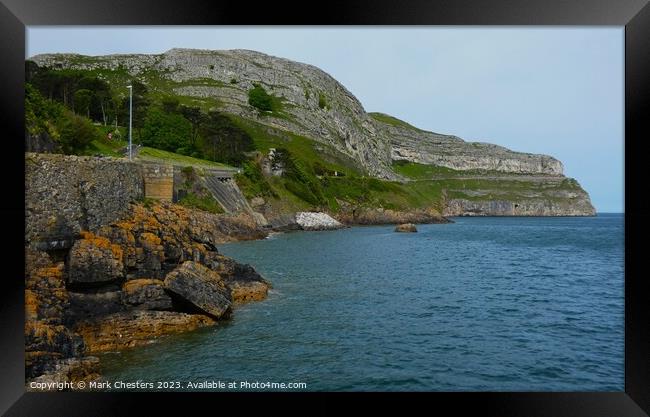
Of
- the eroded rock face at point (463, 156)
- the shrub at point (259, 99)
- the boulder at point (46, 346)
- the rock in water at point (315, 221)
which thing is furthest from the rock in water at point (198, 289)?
the eroded rock face at point (463, 156)

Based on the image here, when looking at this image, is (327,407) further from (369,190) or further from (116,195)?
(369,190)

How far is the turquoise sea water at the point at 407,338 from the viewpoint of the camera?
6766 mm

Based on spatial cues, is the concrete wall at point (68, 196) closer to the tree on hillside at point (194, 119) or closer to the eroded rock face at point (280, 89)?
the tree on hillside at point (194, 119)

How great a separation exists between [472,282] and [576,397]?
11556 millimetres

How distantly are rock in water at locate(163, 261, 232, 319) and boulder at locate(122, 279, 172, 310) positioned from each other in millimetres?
203

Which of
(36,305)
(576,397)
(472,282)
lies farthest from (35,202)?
(472,282)

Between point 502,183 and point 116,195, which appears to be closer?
point 116,195

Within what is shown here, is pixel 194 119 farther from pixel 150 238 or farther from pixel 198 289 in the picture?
pixel 198 289

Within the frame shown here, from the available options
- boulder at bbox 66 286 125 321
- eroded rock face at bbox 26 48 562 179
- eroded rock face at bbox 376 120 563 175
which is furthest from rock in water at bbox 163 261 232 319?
eroded rock face at bbox 376 120 563 175

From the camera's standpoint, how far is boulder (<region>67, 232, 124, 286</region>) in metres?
7.75

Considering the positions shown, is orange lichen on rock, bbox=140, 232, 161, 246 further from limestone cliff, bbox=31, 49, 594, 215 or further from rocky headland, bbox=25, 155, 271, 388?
limestone cliff, bbox=31, 49, 594, 215

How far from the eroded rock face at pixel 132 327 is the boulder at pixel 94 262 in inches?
33.1

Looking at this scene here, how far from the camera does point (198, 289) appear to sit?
30.2ft

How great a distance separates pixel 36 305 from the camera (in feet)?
22.0
